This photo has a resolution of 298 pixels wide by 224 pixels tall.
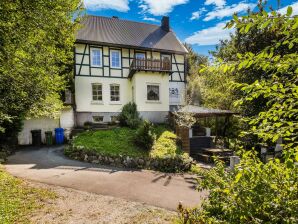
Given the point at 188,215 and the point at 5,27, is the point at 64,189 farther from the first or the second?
the point at 5,27

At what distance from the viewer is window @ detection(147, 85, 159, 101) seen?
17953 mm

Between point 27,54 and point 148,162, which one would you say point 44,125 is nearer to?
point 27,54

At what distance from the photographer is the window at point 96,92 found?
17.6 metres

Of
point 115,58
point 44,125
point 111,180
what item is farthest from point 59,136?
point 111,180

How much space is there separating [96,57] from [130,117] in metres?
6.42

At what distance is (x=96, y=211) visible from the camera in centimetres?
529

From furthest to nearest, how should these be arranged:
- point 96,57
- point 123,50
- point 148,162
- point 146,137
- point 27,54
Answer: point 123,50, point 96,57, point 146,137, point 148,162, point 27,54

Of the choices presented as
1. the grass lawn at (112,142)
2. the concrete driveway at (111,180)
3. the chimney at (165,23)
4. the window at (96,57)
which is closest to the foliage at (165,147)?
the grass lawn at (112,142)

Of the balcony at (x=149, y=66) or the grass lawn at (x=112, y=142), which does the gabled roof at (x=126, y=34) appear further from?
the grass lawn at (x=112, y=142)

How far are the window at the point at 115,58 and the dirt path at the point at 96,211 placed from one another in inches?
533

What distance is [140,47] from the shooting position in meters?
18.5

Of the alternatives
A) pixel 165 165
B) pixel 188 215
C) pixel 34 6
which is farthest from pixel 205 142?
pixel 34 6

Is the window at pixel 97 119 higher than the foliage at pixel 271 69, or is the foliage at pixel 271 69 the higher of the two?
the foliage at pixel 271 69

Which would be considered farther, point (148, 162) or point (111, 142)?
point (111, 142)
